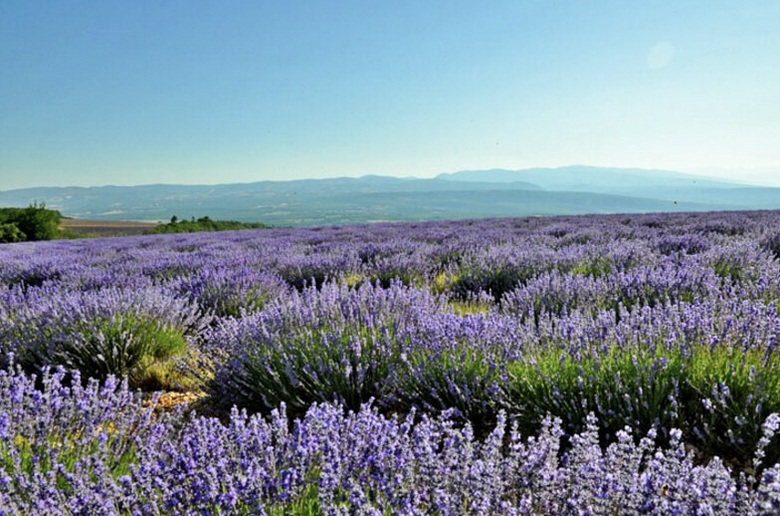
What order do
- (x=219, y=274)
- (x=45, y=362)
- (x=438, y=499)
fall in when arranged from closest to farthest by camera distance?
(x=438, y=499) → (x=45, y=362) → (x=219, y=274)

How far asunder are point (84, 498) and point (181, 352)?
97.4 inches

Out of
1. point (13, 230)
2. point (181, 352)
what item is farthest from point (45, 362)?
point (13, 230)

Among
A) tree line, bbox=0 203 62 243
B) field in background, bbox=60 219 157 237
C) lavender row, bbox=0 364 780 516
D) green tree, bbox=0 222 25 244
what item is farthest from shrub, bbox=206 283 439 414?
field in background, bbox=60 219 157 237

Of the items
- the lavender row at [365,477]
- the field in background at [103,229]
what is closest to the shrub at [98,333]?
the lavender row at [365,477]

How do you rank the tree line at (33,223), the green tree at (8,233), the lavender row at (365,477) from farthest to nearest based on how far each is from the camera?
1. the tree line at (33,223)
2. the green tree at (8,233)
3. the lavender row at (365,477)

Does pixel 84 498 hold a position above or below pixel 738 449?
above

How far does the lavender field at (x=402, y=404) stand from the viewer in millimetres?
1223

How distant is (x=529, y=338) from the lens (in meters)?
2.39

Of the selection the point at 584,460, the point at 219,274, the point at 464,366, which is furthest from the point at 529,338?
the point at 219,274

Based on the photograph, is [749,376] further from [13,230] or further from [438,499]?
[13,230]

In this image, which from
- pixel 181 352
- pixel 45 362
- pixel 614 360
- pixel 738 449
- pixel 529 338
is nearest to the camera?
pixel 738 449

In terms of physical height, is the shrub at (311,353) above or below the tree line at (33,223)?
below

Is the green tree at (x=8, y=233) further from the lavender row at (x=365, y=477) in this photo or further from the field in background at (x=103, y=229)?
the lavender row at (x=365, y=477)

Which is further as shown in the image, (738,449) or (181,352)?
(181,352)
